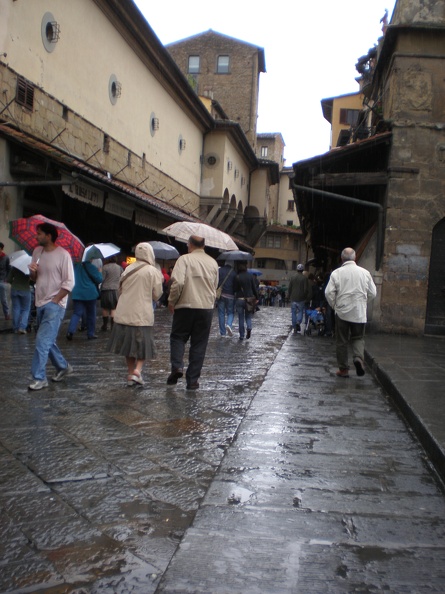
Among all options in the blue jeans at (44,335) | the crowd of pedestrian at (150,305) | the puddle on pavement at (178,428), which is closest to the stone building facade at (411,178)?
the crowd of pedestrian at (150,305)

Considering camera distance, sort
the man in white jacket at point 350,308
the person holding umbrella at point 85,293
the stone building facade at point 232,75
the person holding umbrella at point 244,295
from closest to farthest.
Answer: the man in white jacket at point 350,308 < the person holding umbrella at point 85,293 < the person holding umbrella at point 244,295 < the stone building facade at point 232,75

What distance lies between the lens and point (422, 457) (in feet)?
14.7

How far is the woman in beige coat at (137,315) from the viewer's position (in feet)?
21.3

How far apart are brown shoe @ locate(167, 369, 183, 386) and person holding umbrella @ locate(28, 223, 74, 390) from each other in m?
1.23

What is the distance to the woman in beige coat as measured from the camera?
6.48 m

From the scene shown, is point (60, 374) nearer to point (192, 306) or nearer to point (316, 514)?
point (192, 306)

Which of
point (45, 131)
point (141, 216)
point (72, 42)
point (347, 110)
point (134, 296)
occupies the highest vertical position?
point (347, 110)

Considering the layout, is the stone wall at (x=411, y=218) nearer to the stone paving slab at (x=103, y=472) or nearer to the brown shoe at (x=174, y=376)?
the stone paving slab at (x=103, y=472)

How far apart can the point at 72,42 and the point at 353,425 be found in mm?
13773

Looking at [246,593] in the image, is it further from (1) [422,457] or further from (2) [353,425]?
(2) [353,425]

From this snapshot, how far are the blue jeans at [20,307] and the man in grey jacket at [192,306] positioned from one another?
16.2 ft

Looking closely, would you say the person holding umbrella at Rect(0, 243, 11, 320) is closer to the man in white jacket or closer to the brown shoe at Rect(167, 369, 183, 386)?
the brown shoe at Rect(167, 369, 183, 386)

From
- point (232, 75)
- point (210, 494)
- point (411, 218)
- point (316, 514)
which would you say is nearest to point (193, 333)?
point (210, 494)

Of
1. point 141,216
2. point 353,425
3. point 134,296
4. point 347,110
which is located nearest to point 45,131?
point 141,216
